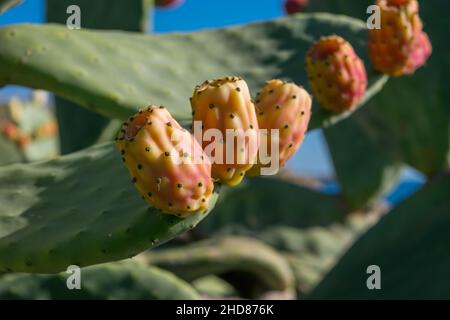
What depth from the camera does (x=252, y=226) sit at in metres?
3.37

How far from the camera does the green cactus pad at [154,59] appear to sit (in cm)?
167

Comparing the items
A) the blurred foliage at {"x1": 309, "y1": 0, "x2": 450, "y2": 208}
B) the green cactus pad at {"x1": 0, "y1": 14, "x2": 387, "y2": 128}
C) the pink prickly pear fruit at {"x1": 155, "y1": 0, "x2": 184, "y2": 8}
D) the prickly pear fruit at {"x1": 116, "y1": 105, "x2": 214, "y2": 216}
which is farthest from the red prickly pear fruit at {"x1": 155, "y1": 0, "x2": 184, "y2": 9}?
the prickly pear fruit at {"x1": 116, "y1": 105, "x2": 214, "y2": 216}

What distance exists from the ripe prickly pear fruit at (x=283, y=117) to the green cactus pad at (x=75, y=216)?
13 centimetres

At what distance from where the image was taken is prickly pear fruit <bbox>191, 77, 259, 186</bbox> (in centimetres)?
109

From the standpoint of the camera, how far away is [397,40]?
182 centimetres

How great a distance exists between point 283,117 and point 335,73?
53cm

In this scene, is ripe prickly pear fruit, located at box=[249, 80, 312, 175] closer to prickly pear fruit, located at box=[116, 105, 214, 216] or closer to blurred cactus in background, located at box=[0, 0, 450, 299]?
blurred cactus in background, located at box=[0, 0, 450, 299]

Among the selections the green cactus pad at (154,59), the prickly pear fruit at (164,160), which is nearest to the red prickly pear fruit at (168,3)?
the green cactus pad at (154,59)

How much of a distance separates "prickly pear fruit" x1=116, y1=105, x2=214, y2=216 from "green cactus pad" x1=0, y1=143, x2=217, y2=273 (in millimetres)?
62

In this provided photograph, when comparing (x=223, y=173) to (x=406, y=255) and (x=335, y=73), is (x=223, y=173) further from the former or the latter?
(x=406, y=255)

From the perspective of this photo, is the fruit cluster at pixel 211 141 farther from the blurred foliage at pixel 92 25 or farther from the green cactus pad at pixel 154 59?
the blurred foliage at pixel 92 25

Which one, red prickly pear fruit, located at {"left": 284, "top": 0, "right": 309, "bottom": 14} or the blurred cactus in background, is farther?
red prickly pear fruit, located at {"left": 284, "top": 0, "right": 309, "bottom": 14}

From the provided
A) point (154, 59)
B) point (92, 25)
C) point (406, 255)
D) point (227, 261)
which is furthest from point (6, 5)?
point (227, 261)
